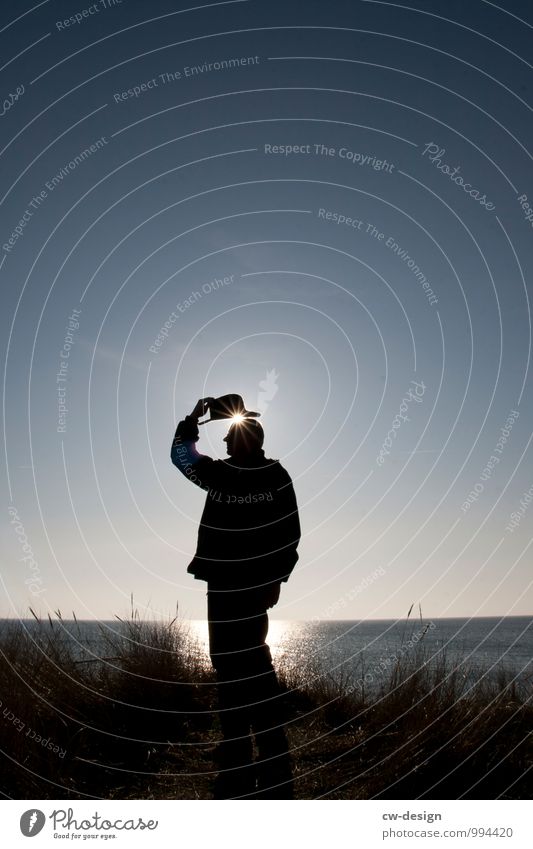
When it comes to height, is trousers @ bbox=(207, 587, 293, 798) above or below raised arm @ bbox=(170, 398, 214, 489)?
below

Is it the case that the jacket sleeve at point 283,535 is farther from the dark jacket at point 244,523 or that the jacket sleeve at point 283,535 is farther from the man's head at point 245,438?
the man's head at point 245,438

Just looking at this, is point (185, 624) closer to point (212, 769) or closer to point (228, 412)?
point (212, 769)

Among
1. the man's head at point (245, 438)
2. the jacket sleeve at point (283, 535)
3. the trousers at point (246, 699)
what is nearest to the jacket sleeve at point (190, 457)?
the man's head at point (245, 438)

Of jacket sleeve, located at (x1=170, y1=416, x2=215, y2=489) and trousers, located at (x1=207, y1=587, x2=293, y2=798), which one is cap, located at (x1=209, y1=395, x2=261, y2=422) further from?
trousers, located at (x1=207, y1=587, x2=293, y2=798)

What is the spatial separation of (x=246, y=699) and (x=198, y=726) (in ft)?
8.42

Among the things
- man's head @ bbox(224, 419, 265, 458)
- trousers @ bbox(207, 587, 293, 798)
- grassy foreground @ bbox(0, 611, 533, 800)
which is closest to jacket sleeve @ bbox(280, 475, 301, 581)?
trousers @ bbox(207, 587, 293, 798)

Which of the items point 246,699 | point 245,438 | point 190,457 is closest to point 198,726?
point 246,699

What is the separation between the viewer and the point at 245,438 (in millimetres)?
5738

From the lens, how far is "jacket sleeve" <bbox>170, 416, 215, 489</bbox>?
18.5 ft

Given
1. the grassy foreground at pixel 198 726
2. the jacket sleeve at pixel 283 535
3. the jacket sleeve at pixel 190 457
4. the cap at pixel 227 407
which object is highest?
the cap at pixel 227 407

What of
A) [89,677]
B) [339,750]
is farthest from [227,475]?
[89,677]

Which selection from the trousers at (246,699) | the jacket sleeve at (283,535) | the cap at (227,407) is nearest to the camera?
the trousers at (246,699)

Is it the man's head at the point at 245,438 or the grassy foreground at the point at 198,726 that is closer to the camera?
the grassy foreground at the point at 198,726

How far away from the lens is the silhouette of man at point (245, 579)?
5.14m
